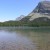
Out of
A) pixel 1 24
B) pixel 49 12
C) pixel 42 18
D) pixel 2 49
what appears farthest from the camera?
pixel 49 12

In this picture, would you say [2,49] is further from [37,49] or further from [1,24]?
[1,24]

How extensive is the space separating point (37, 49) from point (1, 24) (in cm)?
10407

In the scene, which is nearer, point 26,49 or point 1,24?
point 26,49

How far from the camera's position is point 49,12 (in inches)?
7805

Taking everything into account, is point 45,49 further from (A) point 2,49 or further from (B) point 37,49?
(A) point 2,49

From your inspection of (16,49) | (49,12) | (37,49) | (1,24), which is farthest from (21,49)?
(49,12)

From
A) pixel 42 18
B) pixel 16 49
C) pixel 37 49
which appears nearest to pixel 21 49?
pixel 16 49

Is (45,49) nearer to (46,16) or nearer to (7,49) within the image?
(7,49)

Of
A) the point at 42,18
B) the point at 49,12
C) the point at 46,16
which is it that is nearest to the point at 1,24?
the point at 42,18

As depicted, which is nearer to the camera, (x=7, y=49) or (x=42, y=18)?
(x=7, y=49)

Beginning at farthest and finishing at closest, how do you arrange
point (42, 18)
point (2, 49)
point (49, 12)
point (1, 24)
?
point (49, 12)
point (42, 18)
point (1, 24)
point (2, 49)

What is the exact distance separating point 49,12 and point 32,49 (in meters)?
188

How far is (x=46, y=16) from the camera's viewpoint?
604 ft

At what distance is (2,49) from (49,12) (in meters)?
189
